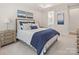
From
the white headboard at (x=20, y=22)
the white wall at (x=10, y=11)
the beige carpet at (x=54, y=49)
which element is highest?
the white wall at (x=10, y=11)

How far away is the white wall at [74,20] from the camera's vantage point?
1.96 metres

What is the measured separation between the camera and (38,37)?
1.89 metres

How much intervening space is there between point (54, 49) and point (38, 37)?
409mm

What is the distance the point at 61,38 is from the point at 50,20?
0.43 meters

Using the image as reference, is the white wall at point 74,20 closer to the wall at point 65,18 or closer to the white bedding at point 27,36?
the wall at point 65,18

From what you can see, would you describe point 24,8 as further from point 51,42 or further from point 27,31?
point 51,42

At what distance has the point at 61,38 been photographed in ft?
6.62

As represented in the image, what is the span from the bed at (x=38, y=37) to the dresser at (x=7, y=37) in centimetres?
10

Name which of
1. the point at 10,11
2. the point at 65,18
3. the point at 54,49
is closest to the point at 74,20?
the point at 65,18

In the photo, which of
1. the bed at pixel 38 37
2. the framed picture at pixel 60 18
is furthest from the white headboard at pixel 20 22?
the framed picture at pixel 60 18

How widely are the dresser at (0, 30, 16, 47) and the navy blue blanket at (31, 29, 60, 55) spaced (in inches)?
16.1

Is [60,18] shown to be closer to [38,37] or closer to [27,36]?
[38,37]

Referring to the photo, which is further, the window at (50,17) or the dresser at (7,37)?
the window at (50,17)
